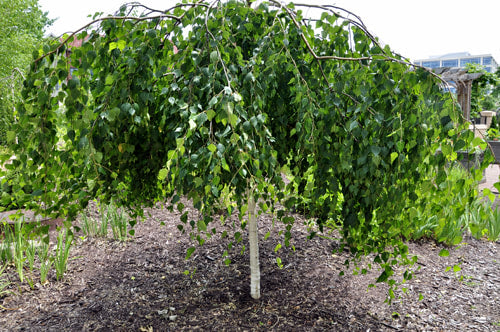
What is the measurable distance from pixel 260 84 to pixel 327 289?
1.48 metres

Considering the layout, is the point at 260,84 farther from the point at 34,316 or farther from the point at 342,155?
the point at 34,316

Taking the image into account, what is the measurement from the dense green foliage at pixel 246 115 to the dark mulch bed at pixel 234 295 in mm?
774

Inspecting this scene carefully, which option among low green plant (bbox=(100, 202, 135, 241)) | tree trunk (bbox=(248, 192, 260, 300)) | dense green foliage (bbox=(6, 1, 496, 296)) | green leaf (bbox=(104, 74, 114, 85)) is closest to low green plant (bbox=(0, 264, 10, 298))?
low green plant (bbox=(100, 202, 135, 241))

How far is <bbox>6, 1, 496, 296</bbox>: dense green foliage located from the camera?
1.20 metres

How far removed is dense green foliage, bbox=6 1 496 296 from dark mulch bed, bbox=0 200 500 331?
0.77m

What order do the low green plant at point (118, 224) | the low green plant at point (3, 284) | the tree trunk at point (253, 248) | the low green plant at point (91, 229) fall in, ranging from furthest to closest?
the low green plant at point (91, 229)
the low green plant at point (118, 224)
the low green plant at point (3, 284)
the tree trunk at point (253, 248)

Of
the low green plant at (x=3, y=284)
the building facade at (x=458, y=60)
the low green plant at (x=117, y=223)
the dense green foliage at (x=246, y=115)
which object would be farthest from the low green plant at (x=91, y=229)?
the building facade at (x=458, y=60)

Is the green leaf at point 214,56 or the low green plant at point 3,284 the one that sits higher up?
the green leaf at point 214,56

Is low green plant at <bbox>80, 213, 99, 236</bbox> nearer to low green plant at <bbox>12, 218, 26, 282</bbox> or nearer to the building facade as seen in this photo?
low green plant at <bbox>12, 218, 26, 282</bbox>

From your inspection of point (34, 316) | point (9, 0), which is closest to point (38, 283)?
point (34, 316)

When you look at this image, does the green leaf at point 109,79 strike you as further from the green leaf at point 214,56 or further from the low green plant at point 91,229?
the low green plant at point 91,229

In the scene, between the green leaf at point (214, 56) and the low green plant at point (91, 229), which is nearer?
the green leaf at point (214, 56)

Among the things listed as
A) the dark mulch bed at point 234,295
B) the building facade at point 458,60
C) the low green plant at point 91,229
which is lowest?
the dark mulch bed at point 234,295

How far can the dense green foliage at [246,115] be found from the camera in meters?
1.20
